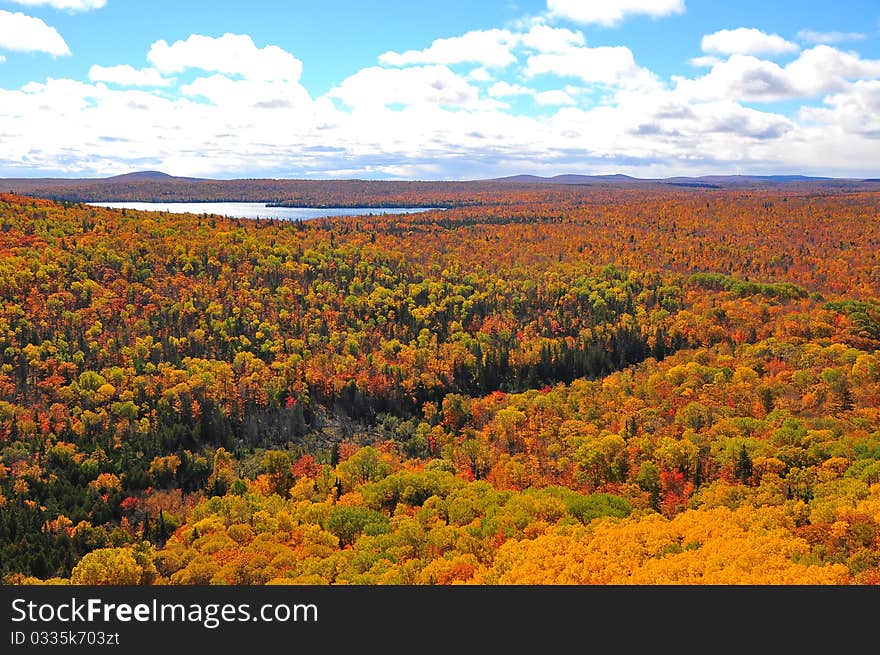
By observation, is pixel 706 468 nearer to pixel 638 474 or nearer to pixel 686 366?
pixel 638 474

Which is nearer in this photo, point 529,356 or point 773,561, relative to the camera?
point 773,561

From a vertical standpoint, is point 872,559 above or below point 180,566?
above

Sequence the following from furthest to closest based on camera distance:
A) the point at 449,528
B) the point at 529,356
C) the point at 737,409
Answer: the point at 529,356
the point at 737,409
the point at 449,528

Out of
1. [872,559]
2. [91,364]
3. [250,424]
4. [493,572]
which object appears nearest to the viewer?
[872,559]

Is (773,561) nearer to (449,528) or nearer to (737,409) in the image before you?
(449,528)
